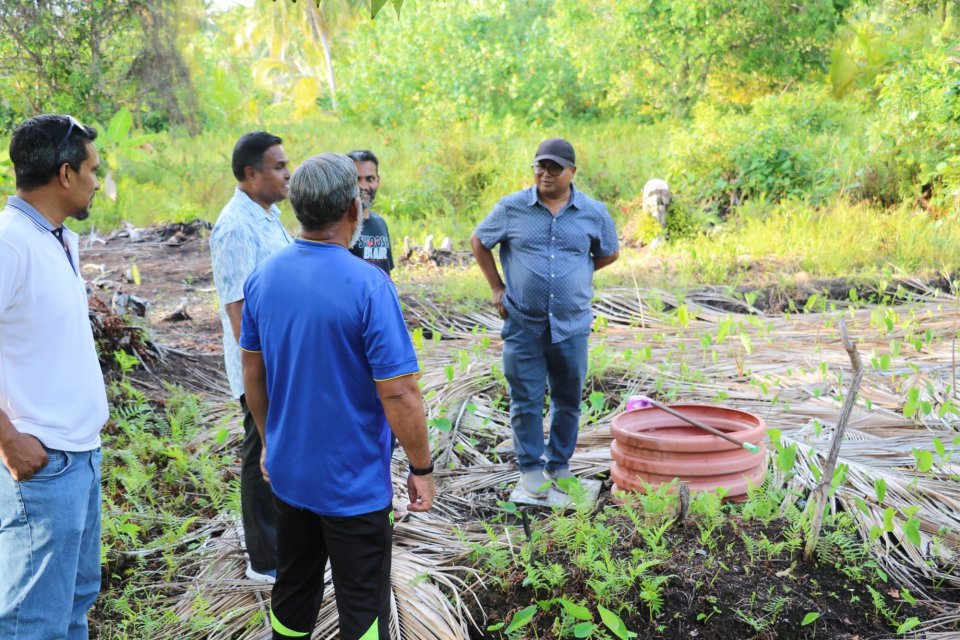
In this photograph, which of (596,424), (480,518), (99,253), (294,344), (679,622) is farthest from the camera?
(99,253)

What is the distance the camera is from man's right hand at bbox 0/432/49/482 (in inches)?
76.7

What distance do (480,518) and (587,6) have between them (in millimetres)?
14383

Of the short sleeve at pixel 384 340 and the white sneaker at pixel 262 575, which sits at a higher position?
the short sleeve at pixel 384 340

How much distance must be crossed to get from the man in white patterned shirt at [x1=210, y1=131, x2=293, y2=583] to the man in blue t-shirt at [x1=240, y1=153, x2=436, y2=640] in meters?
0.74

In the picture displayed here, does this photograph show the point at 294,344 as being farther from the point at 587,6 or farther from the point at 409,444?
the point at 587,6

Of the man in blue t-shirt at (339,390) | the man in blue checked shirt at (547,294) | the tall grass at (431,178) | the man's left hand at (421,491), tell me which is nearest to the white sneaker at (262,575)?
the man in blue t-shirt at (339,390)

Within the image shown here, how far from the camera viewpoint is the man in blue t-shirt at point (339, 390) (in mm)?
2082

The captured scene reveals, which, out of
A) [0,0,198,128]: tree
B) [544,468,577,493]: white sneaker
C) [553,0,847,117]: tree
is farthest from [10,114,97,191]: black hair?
[553,0,847,117]: tree

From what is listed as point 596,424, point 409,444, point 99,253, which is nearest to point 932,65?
point 596,424

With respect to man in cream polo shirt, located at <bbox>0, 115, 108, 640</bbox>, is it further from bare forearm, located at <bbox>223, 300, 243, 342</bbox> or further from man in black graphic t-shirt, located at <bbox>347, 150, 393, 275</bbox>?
man in black graphic t-shirt, located at <bbox>347, 150, 393, 275</bbox>

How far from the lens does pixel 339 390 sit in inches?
83.7

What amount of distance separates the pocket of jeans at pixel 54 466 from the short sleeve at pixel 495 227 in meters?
2.36

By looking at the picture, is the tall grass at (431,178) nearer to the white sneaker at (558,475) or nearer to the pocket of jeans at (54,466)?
the white sneaker at (558,475)

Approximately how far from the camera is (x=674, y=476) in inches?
140
